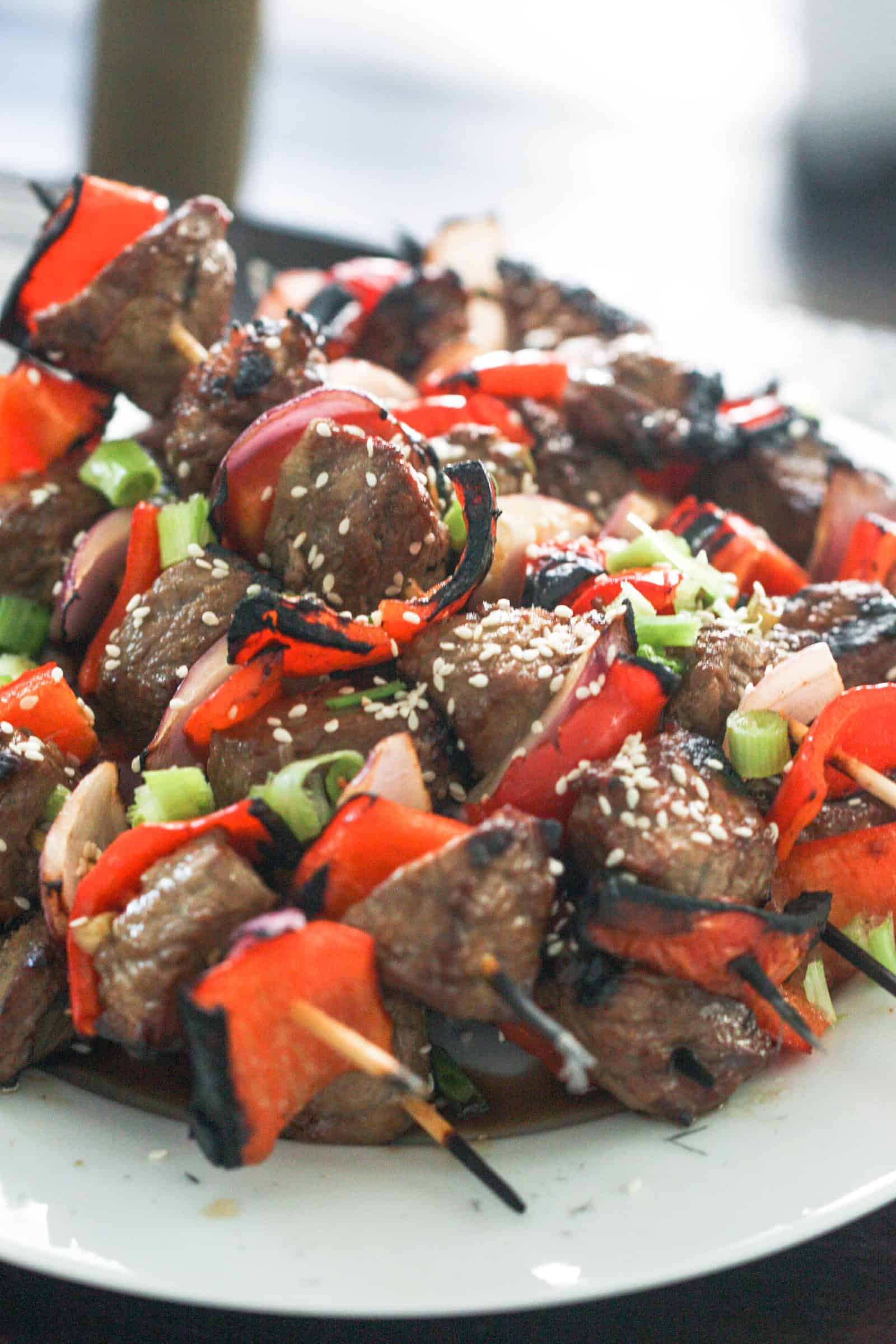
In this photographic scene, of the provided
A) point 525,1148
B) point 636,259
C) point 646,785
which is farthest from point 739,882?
point 636,259

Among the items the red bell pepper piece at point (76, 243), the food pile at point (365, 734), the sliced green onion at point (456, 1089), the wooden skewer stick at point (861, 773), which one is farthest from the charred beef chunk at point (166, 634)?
the wooden skewer stick at point (861, 773)

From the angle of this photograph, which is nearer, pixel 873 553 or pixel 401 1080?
pixel 401 1080

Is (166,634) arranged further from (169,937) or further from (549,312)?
(549,312)

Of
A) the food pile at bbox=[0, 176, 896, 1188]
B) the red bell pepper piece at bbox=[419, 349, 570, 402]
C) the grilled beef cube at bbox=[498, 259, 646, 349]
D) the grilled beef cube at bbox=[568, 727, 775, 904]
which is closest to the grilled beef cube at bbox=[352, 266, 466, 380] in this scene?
the grilled beef cube at bbox=[498, 259, 646, 349]

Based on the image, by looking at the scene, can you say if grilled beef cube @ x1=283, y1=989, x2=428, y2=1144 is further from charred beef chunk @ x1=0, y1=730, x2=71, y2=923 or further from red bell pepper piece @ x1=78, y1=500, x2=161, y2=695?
red bell pepper piece @ x1=78, y1=500, x2=161, y2=695

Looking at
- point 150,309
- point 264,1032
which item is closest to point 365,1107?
point 264,1032

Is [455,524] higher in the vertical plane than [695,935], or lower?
higher
